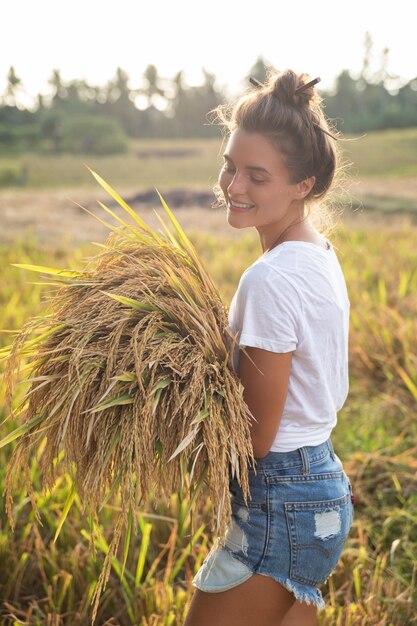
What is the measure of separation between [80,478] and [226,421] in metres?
0.38

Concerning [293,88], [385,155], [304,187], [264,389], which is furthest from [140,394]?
[385,155]

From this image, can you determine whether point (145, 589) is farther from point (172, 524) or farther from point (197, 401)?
point (197, 401)

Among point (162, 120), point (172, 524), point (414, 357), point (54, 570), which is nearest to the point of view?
point (54, 570)

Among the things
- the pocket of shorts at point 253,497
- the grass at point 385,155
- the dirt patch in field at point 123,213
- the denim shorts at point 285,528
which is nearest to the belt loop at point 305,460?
the denim shorts at point 285,528

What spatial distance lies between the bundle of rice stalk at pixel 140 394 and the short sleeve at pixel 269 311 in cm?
10

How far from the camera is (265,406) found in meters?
1.41

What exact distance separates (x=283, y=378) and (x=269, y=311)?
153 mm

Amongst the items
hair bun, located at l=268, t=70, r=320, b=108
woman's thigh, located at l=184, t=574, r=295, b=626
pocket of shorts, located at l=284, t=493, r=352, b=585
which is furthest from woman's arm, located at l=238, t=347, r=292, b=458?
hair bun, located at l=268, t=70, r=320, b=108

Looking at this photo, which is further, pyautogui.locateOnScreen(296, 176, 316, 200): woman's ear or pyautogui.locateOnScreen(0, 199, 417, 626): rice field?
pyautogui.locateOnScreen(0, 199, 417, 626): rice field

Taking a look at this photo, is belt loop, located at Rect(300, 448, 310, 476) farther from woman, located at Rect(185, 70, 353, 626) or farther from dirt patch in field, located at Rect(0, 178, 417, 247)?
dirt patch in field, located at Rect(0, 178, 417, 247)

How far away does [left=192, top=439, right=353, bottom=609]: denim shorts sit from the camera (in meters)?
1.44

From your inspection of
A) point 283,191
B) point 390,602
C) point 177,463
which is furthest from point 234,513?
point 390,602

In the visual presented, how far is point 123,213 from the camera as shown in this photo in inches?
524

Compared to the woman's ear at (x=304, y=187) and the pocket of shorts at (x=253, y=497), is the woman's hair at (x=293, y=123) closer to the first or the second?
the woman's ear at (x=304, y=187)
